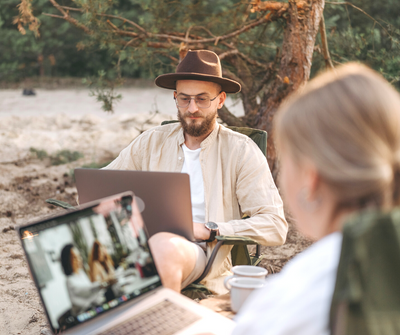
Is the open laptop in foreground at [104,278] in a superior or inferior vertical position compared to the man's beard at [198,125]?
inferior

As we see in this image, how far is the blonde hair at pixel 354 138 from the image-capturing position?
686 millimetres

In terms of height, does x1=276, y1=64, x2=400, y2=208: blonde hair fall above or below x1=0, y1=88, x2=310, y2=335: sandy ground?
above

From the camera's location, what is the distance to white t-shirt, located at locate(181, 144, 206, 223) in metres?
2.28

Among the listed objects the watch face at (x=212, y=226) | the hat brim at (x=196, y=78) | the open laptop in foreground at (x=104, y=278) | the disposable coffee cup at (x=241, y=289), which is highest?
the hat brim at (x=196, y=78)

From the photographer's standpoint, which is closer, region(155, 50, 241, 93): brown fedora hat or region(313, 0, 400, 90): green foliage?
region(155, 50, 241, 93): brown fedora hat

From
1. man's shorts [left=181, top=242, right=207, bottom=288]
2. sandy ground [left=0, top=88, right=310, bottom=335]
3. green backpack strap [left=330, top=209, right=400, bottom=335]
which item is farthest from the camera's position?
sandy ground [left=0, top=88, right=310, bottom=335]

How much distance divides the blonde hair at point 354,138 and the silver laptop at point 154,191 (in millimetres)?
865

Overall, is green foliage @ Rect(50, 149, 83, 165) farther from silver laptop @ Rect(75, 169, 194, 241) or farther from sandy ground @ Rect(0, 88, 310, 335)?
silver laptop @ Rect(75, 169, 194, 241)

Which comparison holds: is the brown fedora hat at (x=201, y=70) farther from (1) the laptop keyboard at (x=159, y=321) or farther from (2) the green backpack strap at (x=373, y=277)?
(2) the green backpack strap at (x=373, y=277)

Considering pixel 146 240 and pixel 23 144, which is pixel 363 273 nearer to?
pixel 146 240

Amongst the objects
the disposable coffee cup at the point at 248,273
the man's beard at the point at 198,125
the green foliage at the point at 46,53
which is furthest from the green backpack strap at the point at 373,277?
the green foliage at the point at 46,53

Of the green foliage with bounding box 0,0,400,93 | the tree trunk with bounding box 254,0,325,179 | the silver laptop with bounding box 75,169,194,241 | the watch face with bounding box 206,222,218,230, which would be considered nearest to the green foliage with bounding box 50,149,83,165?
the green foliage with bounding box 0,0,400,93

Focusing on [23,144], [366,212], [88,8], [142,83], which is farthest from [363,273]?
[142,83]

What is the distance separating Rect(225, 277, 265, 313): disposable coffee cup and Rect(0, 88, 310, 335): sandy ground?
61.2 inches
